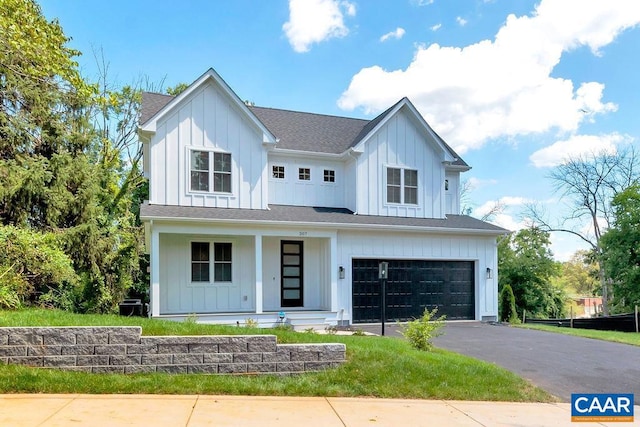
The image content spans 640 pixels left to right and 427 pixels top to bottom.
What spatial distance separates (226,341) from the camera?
21.0 feet

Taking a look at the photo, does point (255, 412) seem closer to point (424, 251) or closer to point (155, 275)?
point (155, 275)

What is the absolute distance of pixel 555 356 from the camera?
379 inches

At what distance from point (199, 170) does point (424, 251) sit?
7.76 meters

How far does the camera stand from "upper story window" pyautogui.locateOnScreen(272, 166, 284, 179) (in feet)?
49.7

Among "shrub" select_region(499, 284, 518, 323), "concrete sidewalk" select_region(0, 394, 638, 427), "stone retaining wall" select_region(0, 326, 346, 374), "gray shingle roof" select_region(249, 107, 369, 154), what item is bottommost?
"shrub" select_region(499, 284, 518, 323)

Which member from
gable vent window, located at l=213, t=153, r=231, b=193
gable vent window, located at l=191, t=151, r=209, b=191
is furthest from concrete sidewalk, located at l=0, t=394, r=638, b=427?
gable vent window, located at l=213, t=153, r=231, b=193

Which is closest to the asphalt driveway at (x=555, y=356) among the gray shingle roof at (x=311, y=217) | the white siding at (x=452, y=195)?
the gray shingle roof at (x=311, y=217)

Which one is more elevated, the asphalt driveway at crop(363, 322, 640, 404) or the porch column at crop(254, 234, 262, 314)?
the porch column at crop(254, 234, 262, 314)

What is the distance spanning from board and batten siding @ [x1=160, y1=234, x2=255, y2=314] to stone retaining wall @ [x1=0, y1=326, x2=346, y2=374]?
6.92 m

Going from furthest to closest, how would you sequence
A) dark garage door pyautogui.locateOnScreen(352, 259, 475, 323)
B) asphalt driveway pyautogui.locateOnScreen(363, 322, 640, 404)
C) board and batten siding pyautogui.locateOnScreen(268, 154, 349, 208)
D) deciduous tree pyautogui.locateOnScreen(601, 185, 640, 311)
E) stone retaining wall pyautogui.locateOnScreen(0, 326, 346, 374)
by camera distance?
deciduous tree pyautogui.locateOnScreen(601, 185, 640, 311) < board and batten siding pyautogui.locateOnScreen(268, 154, 349, 208) < dark garage door pyautogui.locateOnScreen(352, 259, 475, 323) < asphalt driveway pyautogui.locateOnScreen(363, 322, 640, 404) < stone retaining wall pyautogui.locateOnScreen(0, 326, 346, 374)

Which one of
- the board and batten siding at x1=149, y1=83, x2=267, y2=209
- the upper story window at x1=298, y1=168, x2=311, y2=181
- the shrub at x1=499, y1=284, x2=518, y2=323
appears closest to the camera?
the board and batten siding at x1=149, y1=83, x2=267, y2=209

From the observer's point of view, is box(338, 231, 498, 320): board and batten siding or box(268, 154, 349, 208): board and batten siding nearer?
box(338, 231, 498, 320): board and batten siding

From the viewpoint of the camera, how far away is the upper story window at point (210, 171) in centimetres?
1361

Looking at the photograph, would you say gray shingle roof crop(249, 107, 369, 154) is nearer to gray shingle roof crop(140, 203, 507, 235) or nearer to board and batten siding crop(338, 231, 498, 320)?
gray shingle roof crop(140, 203, 507, 235)
